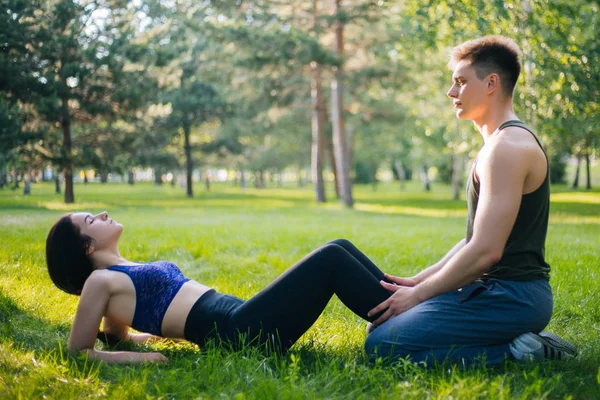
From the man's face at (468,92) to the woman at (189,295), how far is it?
1028 mm

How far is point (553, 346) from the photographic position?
117 inches

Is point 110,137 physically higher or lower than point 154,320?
higher

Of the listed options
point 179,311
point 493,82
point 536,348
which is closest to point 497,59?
point 493,82

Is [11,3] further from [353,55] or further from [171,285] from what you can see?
[353,55]

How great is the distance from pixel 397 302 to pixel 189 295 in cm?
116

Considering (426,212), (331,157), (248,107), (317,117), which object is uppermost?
(248,107)

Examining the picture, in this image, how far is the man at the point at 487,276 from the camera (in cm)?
275

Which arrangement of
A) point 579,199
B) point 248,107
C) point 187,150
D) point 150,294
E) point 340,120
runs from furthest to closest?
point 187,150 → point 579,199 → point 248,107 → point 340,120 → point 150,294

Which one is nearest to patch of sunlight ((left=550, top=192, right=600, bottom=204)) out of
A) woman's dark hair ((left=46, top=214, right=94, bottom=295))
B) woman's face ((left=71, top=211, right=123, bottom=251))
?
woman's face ((left=71, top=211, right=123, bottom=251))

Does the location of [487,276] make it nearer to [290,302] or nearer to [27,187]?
[290,302]

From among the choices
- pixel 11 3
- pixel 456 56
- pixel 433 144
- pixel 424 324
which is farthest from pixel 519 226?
pixel 433 144

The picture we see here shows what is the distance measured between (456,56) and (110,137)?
8248 millimetres

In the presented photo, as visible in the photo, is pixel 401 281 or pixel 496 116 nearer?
pixel 496 116

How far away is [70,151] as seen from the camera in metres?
8.27
